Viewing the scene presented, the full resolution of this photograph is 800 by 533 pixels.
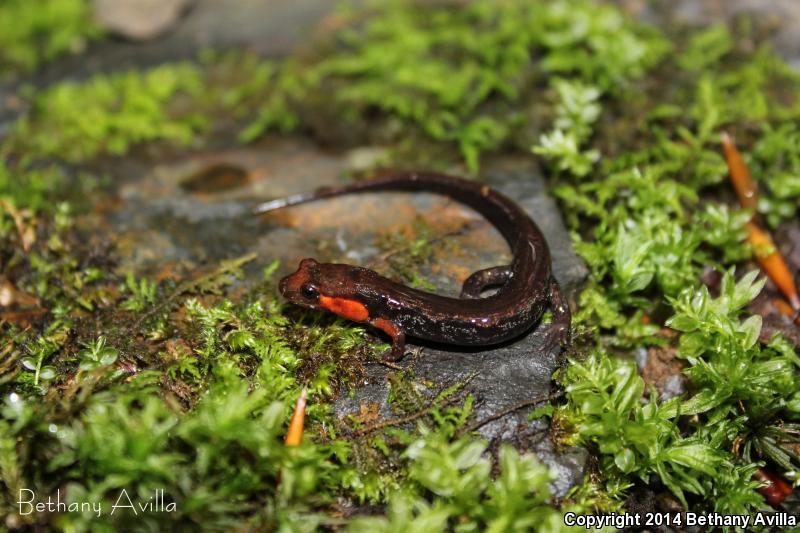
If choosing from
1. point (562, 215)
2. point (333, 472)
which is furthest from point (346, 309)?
point (562, 215)

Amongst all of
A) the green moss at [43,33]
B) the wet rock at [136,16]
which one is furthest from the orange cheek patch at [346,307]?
the green moss at [43,33]

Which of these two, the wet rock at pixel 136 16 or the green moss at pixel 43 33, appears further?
the wet rock at pixel 136 16

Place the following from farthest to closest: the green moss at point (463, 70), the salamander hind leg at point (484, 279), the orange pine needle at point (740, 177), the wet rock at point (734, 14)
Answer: the wet rock at point (734, 14)
the green moss at point (463, 70)
the orange pine needle at point (740, 177)
the salamander hind leg at point (484, 279)

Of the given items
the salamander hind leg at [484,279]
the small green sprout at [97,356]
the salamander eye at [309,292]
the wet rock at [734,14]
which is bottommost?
the small green sprout at [97,356]

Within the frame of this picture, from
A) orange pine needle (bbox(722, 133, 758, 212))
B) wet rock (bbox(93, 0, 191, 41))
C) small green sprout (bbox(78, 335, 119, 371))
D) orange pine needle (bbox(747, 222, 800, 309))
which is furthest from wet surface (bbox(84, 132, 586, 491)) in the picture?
wet rock (bbox(93, 0, 191, 41))

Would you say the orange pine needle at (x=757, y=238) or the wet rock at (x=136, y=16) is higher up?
the wet rock at (x=136, y=16)

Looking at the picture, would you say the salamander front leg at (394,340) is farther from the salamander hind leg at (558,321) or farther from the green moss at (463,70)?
the green moss at (463,70)

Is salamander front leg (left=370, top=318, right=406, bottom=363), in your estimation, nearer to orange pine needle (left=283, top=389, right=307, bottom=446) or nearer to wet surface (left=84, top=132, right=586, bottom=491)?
wet surface (left=84, top=132, right=586, bottom=491)
